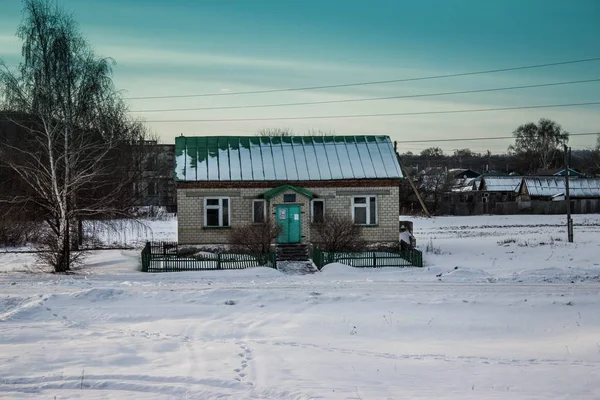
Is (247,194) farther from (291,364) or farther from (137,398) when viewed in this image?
(137,398)

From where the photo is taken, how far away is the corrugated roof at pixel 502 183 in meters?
76.2

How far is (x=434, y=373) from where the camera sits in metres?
10.3

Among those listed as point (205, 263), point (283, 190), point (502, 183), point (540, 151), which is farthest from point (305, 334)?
point (540, 151)

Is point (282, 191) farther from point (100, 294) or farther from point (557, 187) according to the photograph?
point (557, 187)

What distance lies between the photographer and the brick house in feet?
97.5

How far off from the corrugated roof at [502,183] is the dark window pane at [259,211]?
5381 centimetres

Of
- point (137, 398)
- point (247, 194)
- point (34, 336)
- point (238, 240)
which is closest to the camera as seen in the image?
point (137, 398)

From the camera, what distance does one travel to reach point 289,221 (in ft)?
97.4

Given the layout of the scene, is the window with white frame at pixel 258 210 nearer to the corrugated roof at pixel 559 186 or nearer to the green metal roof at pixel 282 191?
the green metal roof at pixel 282 191

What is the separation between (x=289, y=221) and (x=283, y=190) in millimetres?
1573

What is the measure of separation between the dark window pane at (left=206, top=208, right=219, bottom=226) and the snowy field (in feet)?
22.2

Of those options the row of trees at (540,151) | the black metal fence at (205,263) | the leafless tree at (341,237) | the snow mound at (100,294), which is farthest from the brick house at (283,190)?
the row of trees at (540,151)

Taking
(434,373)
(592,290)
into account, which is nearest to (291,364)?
(434,373)

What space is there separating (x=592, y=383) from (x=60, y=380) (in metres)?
8.45
